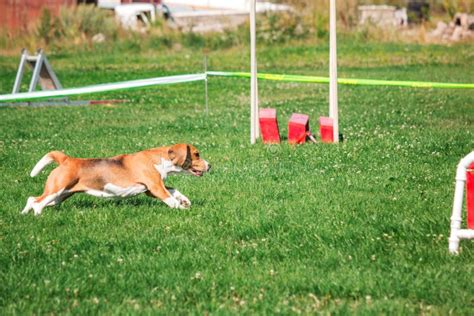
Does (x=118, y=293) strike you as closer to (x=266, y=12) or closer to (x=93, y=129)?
Result: (x=93, y=129)

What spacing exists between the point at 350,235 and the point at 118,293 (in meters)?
2.36

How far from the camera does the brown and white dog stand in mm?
9758

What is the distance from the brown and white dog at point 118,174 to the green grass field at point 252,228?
7.5 inches

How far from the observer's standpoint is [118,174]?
9.94 m

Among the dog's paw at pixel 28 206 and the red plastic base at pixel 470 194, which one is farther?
the dog's paw at pixel 28 206

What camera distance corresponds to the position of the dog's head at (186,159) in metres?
10.1

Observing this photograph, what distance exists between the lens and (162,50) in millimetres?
37469

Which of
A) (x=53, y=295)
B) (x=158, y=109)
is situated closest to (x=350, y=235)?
(x=53, y=295)

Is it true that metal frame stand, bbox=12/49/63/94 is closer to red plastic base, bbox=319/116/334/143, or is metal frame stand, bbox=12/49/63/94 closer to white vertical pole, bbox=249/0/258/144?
white vertical pole, bbox=249/0/258/144

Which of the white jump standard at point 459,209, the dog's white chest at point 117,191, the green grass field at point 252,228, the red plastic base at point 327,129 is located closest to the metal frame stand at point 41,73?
the green grass field at point 252,228

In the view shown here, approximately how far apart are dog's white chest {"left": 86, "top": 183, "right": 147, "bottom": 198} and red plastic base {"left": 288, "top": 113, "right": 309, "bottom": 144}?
195 inches

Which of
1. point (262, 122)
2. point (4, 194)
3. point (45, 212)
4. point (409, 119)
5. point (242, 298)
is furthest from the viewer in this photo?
point (409, 119)

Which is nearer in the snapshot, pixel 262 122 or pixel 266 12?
pixel 262 122

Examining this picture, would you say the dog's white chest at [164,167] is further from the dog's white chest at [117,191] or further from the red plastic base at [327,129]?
the red plastic base at [327,129]
